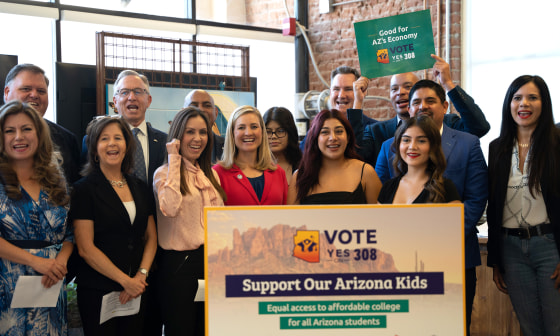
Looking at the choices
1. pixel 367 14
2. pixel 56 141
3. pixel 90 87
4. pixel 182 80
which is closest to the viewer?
pixel 56 141

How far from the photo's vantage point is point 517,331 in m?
3.40

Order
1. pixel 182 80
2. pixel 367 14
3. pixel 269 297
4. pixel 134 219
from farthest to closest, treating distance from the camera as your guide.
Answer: pixel 367 14 → pixel 182 80 → pixel 134 219 → pixel 269 297

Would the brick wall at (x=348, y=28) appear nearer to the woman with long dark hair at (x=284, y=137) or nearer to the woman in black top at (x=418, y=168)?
the woman with long dark hair at (x=284, y=137)

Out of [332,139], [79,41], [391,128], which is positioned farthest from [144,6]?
[332,139]

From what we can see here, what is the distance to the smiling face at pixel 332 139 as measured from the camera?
2.54 metres

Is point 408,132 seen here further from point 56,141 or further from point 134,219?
point 56,141

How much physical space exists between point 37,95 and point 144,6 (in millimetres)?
3117

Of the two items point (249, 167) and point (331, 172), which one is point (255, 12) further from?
point (331, 172)

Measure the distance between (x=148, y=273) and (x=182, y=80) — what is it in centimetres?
307

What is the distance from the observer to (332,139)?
252cm

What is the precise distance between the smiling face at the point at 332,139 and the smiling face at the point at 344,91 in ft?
3.28

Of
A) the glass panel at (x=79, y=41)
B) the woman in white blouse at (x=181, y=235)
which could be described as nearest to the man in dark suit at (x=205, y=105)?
the woman in white blouse at (x=181, y=235)

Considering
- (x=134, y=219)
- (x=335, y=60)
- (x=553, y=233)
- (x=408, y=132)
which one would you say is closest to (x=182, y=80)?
(x=335, y=60)

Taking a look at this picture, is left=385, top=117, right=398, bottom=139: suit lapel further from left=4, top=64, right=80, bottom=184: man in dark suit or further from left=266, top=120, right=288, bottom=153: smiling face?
left=4, top=64, right=80, bottom=184: man in dark suit
